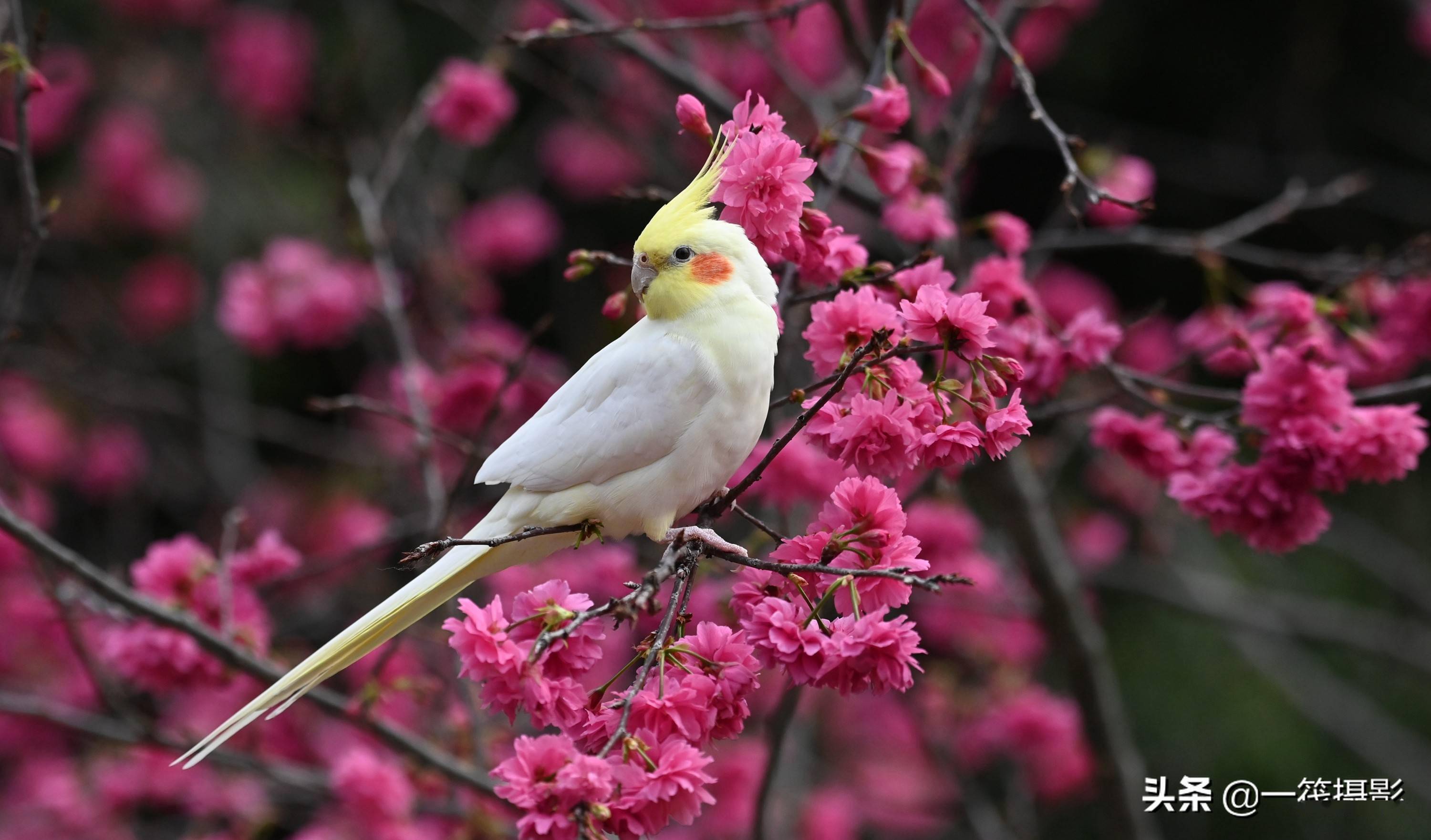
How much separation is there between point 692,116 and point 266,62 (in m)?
3.40

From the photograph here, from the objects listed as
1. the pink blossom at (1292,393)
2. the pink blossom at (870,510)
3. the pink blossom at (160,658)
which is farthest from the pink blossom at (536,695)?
the pink blossom at (1292,393)

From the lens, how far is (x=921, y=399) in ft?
4.25

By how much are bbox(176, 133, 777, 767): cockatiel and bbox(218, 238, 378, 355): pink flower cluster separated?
167cm

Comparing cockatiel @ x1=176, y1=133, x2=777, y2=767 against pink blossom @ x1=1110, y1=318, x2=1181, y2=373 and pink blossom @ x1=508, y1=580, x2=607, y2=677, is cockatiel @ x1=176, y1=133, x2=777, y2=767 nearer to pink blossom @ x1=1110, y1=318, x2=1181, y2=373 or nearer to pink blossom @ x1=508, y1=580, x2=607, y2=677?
pink blossom @ x1=508, y1=580, x2=607, y2=677

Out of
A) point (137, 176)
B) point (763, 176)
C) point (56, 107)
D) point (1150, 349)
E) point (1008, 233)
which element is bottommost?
point (763, 176)

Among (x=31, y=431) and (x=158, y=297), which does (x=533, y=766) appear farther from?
→ (x=158, y=297)

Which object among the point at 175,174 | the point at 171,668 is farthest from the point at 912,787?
the point at 175,174

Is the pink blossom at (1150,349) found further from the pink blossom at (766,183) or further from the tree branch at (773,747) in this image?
the pink blossom at (766,183)

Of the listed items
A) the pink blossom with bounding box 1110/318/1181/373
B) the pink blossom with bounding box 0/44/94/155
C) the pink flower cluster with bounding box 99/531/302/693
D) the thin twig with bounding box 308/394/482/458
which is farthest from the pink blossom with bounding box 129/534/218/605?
the pink blossom with bounding box 1110/318/1181/373

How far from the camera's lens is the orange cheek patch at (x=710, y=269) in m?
1.42

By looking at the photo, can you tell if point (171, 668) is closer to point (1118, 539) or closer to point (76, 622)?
point (76, 622)

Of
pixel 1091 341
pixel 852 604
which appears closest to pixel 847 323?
pixel 852 604

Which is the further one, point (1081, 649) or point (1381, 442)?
point (1081, 649)

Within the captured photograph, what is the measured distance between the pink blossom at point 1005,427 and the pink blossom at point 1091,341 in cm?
53
